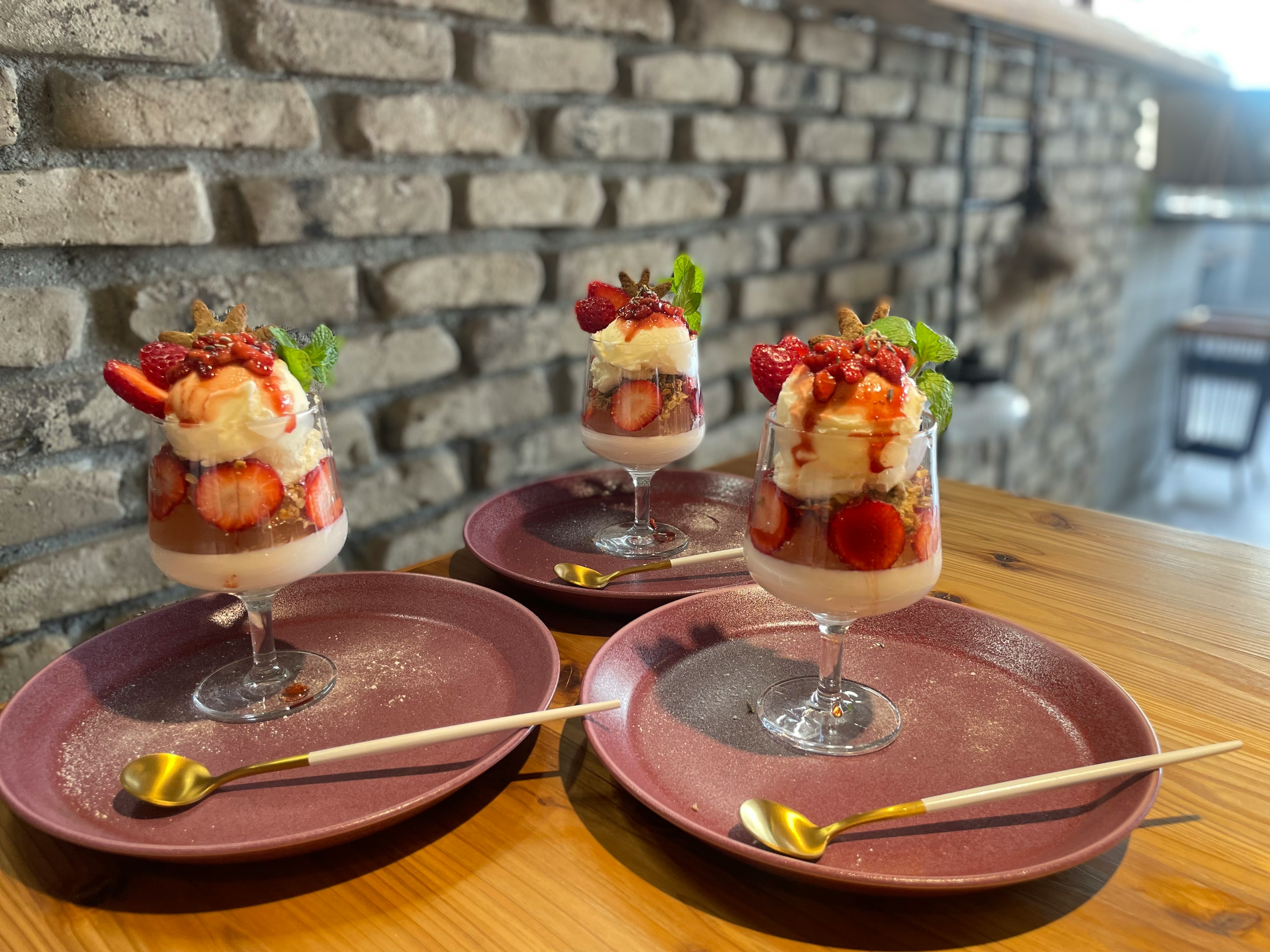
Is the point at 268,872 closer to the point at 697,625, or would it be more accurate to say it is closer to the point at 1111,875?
the point at 697,625

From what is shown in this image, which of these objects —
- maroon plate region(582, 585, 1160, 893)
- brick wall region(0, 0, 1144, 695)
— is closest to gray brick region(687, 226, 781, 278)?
brick wall region(0, 0, 1144, 695)

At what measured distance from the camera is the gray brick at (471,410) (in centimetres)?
131

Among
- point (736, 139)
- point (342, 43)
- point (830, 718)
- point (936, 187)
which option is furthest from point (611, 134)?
Answer: point (936, 187)

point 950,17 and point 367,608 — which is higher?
point 950,17

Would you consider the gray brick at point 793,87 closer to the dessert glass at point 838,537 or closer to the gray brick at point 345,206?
the gray brick at point 345,206

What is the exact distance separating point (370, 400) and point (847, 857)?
926 mm

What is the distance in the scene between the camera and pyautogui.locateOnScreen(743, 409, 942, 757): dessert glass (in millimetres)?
654

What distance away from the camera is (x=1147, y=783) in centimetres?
60

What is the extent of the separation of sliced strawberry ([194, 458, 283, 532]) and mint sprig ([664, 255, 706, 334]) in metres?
0.51

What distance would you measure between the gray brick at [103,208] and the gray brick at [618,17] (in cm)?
61

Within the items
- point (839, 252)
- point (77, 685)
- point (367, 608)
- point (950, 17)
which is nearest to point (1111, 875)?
point (367, 608)

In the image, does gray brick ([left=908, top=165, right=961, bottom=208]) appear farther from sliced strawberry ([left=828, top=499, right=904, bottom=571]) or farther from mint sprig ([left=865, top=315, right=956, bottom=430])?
sliced strawberry ([left=828, top=499, right=904, bottom=571])

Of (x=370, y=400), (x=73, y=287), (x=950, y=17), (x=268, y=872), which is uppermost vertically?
(x=950, y=17)

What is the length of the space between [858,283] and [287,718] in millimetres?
1711
